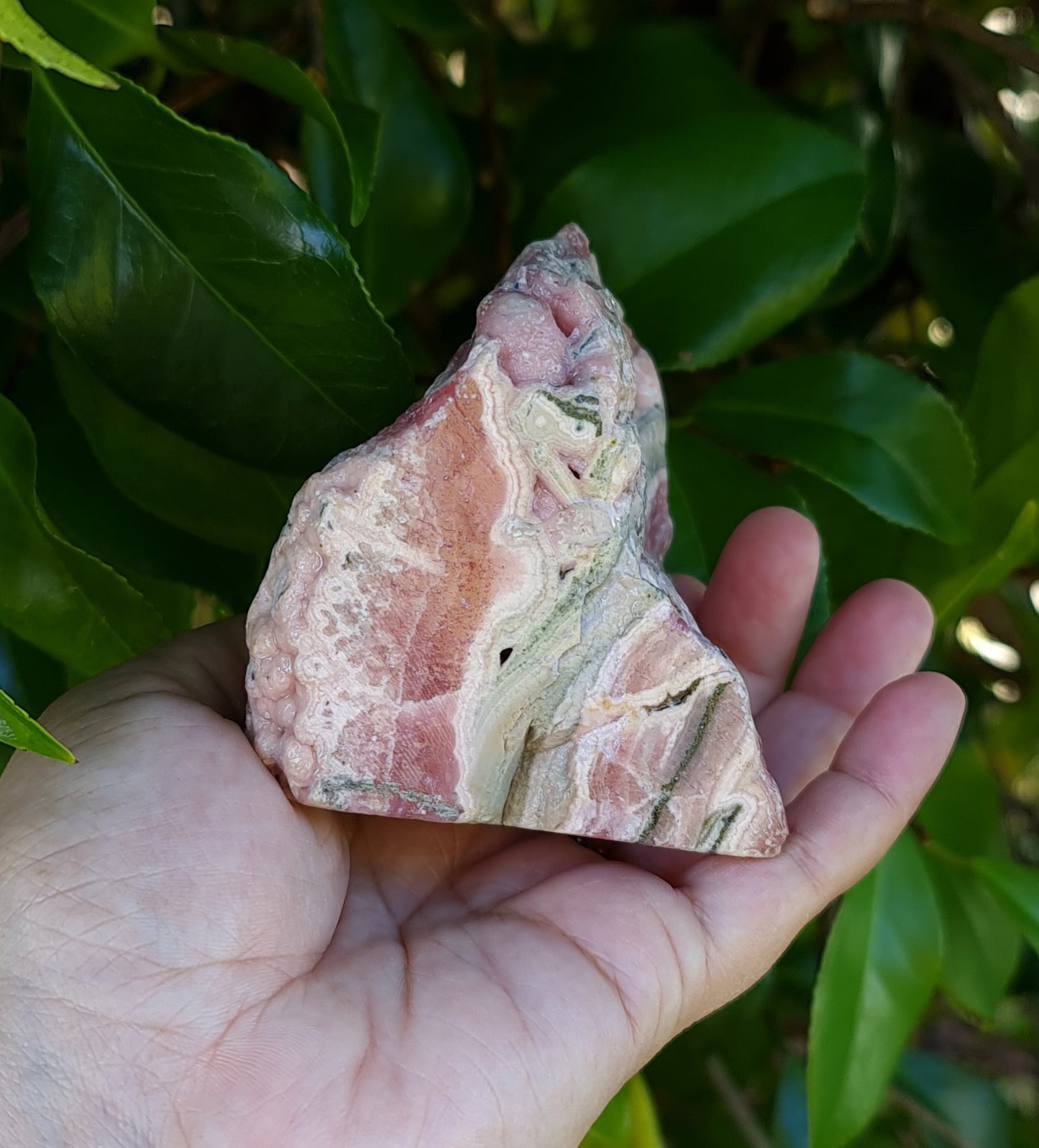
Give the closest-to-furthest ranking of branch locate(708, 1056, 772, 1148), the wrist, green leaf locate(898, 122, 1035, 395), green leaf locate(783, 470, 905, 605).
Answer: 1. the wrist
2. green leaf locate(783, 470, 905, 605)
3. green leaf locate(898, 122, 1035, 395)
4. branch locate(708, 1056, 772, 1148)

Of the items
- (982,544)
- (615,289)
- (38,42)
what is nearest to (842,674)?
(982,544)

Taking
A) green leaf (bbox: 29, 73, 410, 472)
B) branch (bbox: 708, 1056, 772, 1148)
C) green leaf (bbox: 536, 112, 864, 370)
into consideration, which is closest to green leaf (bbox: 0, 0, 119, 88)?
green leaf (bbox: 29, 73, 410, 472)

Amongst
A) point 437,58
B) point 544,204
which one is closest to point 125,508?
point 544,204

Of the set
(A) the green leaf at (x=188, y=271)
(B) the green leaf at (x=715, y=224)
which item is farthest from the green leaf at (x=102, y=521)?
(B) the green leaf at (x=715, y=224)

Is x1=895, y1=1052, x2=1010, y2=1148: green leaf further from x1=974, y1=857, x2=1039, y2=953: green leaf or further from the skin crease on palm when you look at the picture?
the skin crease on palm

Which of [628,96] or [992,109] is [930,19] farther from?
[628,96]
